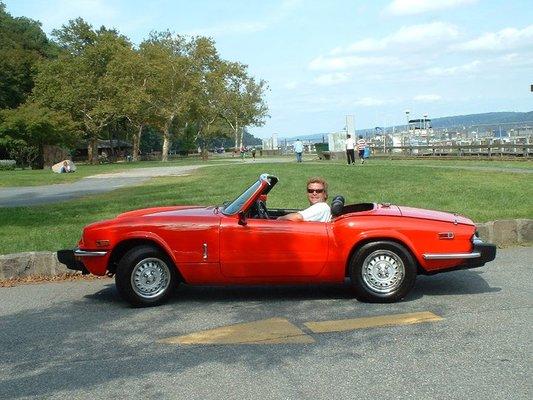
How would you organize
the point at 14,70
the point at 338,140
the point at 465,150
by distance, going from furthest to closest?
the point at 14,70 → the point at 338,140 → the point at 465,150

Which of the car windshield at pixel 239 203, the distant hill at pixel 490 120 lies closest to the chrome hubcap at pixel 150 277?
the car windshield at pixel 239 203

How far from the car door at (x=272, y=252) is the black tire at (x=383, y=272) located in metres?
0.36

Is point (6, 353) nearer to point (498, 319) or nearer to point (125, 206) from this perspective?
point (498, 319)

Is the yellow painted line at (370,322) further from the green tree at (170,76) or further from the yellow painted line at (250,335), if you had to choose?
the green tree at (170,76)

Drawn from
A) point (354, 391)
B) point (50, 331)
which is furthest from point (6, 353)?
point (354, 391)

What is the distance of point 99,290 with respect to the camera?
7.53 m

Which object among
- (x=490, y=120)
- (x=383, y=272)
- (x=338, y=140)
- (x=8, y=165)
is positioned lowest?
(x=383, y=272)

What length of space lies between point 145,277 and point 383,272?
238 centimetres

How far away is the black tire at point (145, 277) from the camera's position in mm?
6477

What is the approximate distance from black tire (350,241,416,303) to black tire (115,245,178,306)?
6.06 feet

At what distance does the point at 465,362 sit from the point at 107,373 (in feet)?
8.34

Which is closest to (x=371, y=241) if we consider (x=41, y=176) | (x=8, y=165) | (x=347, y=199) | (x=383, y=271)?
(x=383, y=271)

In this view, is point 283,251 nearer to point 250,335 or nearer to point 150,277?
point 250,335

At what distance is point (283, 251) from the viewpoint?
21.1 feet
